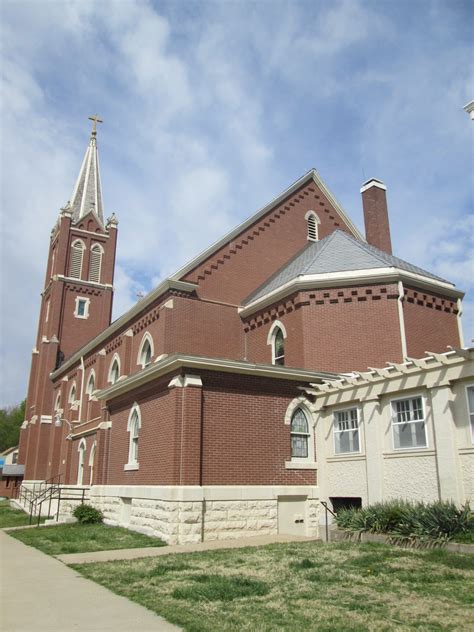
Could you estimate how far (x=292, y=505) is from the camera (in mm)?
16344

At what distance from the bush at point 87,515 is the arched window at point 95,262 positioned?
1203 inches

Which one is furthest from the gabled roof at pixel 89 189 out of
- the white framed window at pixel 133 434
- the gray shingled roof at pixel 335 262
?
the white framed window at pixel 133 434

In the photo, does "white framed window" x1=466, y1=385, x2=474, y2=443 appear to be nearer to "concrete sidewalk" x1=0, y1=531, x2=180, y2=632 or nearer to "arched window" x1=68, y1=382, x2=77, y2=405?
"concrete sidewalk" x1=0, y1=531, x2=180, y2=632

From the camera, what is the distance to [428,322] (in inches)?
823

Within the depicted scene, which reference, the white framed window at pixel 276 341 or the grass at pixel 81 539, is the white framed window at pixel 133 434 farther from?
the white framed window at pixel 276 341

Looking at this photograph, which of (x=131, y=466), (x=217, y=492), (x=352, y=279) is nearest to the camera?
(x=217, y=492)

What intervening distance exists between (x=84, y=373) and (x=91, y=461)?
11.5 m

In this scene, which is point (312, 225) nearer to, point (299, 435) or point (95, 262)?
point (299, 435)

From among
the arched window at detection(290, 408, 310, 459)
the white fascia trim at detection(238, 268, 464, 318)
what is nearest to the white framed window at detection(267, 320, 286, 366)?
the white fascia trim at detection(238, 268, 464, 318)

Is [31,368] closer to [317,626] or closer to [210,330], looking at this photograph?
[210,330]

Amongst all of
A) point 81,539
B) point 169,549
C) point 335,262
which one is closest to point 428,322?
point 335,262

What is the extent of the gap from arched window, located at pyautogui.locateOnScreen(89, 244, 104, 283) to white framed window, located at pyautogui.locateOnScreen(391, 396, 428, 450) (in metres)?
37.5

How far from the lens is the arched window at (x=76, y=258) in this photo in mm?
47062

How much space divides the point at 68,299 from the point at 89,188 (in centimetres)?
1222
